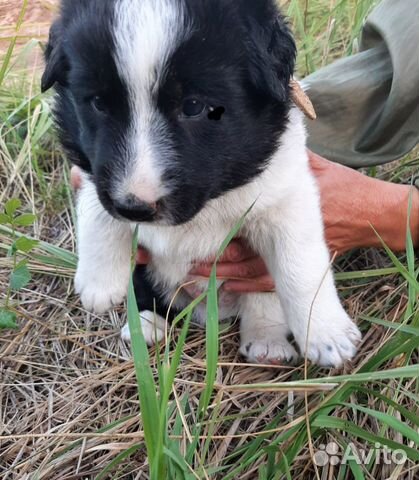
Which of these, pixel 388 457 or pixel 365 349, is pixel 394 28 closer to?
pixel 365 349

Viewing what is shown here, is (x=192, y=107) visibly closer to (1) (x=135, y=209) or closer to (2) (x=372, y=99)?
(1) (x=135, y=209)

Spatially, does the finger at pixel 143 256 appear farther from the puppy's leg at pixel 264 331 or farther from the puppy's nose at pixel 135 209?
the puppy's nose at pixel 135 209

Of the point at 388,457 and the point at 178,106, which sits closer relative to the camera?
the point at 178,106

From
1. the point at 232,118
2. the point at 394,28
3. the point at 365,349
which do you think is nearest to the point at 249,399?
the point at 365,349

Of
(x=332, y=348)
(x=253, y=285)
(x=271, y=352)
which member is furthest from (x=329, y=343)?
(x=253, y=285)

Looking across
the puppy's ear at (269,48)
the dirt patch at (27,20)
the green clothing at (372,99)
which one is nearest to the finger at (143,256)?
the puppy's ear at (269,48)

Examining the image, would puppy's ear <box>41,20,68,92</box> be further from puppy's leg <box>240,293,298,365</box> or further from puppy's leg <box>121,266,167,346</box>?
puppy's leg <box>240,293,298,365</box>
